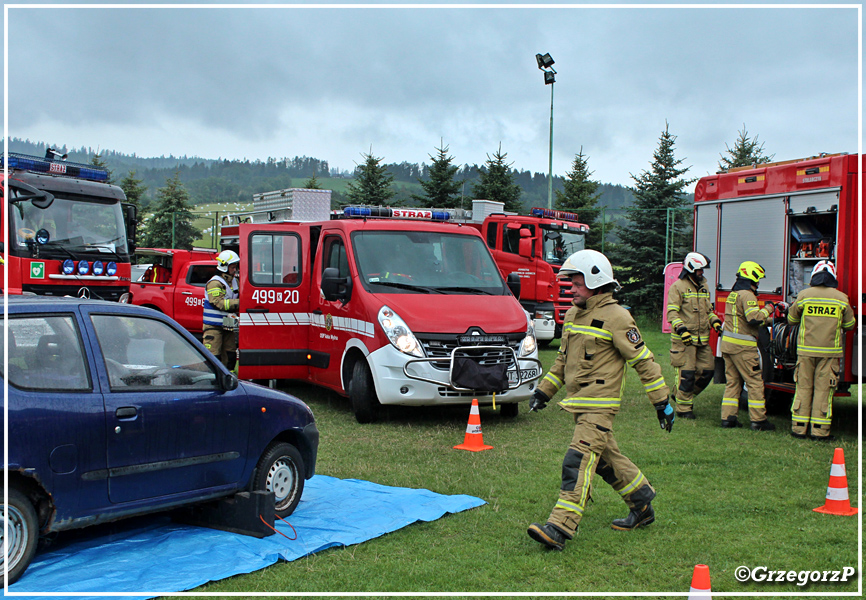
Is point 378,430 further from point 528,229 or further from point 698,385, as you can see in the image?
point 528,229

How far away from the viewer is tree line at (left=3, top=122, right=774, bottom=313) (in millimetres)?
26469

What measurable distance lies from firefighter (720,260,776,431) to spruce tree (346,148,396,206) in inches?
922

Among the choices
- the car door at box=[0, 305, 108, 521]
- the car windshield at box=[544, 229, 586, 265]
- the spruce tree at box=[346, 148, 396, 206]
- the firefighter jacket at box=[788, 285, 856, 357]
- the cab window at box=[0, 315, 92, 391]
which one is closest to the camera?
the car door at box=[0, 305, 108, 521]

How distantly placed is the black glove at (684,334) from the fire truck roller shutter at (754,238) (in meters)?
1.26

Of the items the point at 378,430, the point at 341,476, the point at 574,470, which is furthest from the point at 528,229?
the point at 574,470

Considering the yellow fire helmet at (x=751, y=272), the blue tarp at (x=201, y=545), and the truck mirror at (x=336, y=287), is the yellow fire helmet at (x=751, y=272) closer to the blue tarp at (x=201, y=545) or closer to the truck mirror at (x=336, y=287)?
the truck mirror at (x=336, y=287)

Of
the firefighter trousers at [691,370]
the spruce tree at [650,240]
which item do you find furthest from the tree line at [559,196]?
the firefighter trousers at [691,370]

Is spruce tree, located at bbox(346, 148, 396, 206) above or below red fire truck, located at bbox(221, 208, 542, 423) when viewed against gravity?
above

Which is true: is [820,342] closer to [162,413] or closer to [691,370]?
[691,370]

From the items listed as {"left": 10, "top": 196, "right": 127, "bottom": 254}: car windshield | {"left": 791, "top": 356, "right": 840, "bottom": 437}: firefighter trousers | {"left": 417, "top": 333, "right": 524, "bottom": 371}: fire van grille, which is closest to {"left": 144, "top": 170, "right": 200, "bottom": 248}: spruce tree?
{"left": 10, "top": 196, "right": 127, "bottom": 254}: car windshield

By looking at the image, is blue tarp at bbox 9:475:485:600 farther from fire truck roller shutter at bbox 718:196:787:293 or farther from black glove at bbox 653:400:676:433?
fire truck roller shutter at bbox 718:196:787:293

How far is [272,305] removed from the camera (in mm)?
10945

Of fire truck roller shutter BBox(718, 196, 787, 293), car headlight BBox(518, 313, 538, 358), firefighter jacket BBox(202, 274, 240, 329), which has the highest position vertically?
fire truck roller shutter BBox(718, 196, 787, 293)

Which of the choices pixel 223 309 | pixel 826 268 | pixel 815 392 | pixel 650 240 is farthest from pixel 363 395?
pixel 650 240
